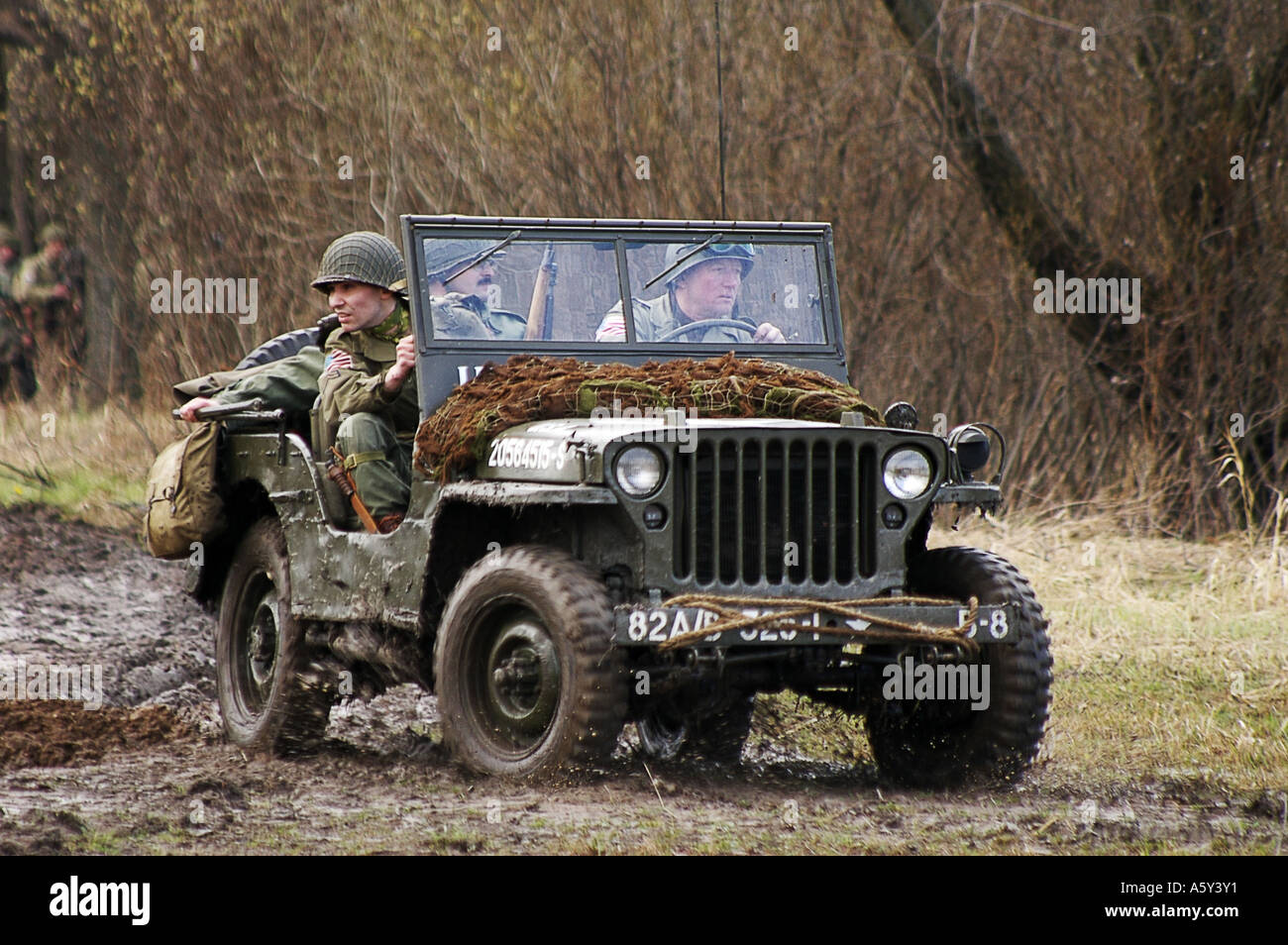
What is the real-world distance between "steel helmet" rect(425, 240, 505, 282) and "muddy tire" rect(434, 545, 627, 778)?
1361mm

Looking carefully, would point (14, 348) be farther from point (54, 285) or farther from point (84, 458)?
point (84, 458)

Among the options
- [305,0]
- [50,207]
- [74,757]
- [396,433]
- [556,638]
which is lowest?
[74,757]

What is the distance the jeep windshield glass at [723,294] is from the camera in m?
7.45

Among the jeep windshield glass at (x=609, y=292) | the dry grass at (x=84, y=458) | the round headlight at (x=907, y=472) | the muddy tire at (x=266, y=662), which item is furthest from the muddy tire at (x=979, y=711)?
the dry grass at (x=84, y=458)

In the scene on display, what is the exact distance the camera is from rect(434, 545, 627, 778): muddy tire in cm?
592

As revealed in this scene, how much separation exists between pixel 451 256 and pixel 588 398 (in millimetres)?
998

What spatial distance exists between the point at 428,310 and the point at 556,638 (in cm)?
172

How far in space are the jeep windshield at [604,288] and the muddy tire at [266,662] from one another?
1.38 meters

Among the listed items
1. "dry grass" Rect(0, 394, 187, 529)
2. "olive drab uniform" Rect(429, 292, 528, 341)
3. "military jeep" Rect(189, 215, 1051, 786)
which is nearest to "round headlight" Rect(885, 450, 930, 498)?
"military jeep" Rect(189, 215, 1051, 786)

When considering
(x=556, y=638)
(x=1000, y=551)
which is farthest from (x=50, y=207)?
(x=556, y=638)

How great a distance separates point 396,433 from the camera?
7570 millimetres

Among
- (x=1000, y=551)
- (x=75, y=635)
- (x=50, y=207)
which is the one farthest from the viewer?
(x=50, y=207)

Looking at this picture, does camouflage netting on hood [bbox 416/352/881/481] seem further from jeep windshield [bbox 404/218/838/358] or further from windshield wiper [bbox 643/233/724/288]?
windshield wiper [bbox 643/233/724/288]
